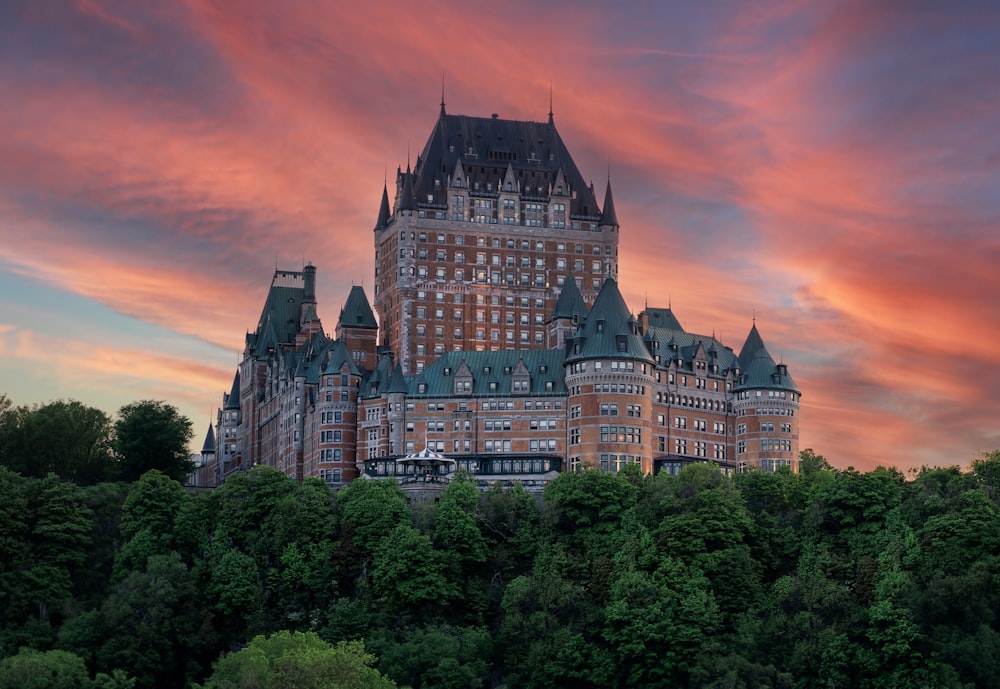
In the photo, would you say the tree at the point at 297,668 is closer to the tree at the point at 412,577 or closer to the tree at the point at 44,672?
the tree at the point at 44,672

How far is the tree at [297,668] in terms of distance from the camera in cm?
14225

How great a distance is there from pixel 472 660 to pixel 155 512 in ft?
139

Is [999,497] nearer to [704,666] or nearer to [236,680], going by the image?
[704,666]

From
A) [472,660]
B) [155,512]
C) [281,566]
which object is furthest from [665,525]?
[155,512]

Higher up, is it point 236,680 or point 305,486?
point 305,486

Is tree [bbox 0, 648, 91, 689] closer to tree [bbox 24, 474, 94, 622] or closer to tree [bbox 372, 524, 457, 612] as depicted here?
tree [bbox 24, 474, 94, 622]

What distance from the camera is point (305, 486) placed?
7559 inches

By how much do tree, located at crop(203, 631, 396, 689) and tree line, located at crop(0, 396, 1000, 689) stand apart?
1.21 ft

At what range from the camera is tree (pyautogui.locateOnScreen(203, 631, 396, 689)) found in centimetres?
14225

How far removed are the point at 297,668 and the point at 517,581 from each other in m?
36.0

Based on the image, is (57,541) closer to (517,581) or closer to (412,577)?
(412,577)

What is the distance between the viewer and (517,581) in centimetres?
17475

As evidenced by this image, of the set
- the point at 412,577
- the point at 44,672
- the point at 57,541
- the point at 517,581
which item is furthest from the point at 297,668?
the point at 57,541

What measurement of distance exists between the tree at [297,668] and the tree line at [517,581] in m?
0.37
